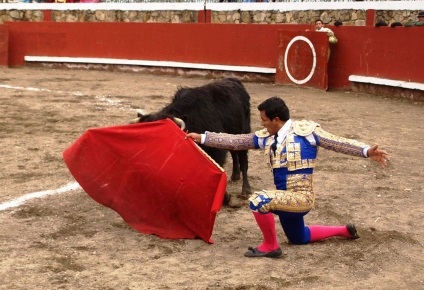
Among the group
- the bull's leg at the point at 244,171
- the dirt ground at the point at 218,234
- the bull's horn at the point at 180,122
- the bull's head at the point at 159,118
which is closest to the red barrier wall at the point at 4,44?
the dirt ground at the point at 218,234

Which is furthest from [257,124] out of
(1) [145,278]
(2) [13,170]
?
(1) [145,278]

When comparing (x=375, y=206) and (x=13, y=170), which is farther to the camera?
(x=13, y=170)

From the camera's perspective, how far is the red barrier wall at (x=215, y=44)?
33.7ft

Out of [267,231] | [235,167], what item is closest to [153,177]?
[267,231]

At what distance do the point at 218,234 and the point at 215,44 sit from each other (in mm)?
9075

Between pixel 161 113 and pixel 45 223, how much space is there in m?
0.95

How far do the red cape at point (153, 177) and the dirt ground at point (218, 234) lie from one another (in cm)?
13

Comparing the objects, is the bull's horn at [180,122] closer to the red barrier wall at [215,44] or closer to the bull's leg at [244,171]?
the bull's leg at [244,171]

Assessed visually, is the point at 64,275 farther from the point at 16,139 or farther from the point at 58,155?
the point at 16,139

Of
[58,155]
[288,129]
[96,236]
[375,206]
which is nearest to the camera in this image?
[288,129]

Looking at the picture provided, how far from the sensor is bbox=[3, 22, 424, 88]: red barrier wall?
404 inches

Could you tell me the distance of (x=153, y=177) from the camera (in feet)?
14.1

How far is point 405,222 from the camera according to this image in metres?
4.50

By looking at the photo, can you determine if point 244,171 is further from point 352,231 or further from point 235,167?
point 352,231
